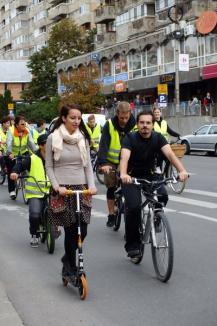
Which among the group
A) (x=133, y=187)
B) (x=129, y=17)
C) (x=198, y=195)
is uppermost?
(x=129, y=17)

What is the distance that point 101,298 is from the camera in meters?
6.00

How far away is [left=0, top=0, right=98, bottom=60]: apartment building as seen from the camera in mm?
78812

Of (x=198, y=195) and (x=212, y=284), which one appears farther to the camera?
(x=198, y=195)

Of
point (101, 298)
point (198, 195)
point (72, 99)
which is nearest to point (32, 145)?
point (198, 195)

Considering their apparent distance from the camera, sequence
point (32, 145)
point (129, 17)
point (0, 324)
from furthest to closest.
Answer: point (129, 17) < point (32, 145) < point (0, 324)

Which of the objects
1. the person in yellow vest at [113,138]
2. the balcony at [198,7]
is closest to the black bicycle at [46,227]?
the person in yellow vest at [113,138]

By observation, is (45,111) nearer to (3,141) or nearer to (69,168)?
(3,141)

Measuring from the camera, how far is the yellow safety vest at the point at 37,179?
8586 millimetres

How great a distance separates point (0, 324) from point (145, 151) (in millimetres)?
2627

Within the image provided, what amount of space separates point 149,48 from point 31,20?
164ft

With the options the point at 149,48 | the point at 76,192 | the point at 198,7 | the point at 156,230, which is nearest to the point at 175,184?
the point at 156,230

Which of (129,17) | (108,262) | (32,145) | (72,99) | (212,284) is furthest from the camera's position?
(129,17)

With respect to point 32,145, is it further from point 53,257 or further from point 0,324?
point 0,324

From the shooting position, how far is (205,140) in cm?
2845
